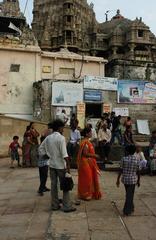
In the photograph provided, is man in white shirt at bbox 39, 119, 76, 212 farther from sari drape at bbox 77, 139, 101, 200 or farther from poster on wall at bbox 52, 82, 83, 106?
poster on wall at bbox 52, 82, 83, 106

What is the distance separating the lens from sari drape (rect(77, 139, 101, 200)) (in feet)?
29.9

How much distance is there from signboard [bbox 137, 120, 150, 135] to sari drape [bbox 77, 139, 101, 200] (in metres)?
18.3

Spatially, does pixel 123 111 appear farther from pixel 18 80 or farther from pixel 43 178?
pixel 43 178

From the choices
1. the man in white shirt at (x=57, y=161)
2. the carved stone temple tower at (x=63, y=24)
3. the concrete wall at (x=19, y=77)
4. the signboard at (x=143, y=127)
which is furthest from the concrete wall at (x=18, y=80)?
the man in white shirt at (x=57, y=161)

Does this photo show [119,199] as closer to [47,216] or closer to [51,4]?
[47,216]

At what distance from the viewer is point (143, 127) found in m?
27.8

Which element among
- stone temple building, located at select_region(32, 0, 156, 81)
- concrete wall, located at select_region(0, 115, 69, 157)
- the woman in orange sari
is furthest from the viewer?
stone temple building, located at select_region(32, 0, 156, 81)

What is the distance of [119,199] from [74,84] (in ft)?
59.5

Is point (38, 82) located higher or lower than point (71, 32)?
lower

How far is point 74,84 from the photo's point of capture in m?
27.1

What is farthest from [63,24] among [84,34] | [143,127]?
[143,127]

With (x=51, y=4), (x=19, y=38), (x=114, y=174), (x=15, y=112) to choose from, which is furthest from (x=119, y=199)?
(x=51, y=4)

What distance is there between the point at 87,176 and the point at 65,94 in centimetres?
1803

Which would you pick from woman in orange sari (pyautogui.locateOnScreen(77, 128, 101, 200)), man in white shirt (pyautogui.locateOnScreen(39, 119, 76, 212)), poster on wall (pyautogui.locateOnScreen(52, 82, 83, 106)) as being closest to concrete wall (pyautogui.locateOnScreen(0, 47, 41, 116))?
poster on wall (pyautogui.locateOnScreen(52, 82, 83, 106))
